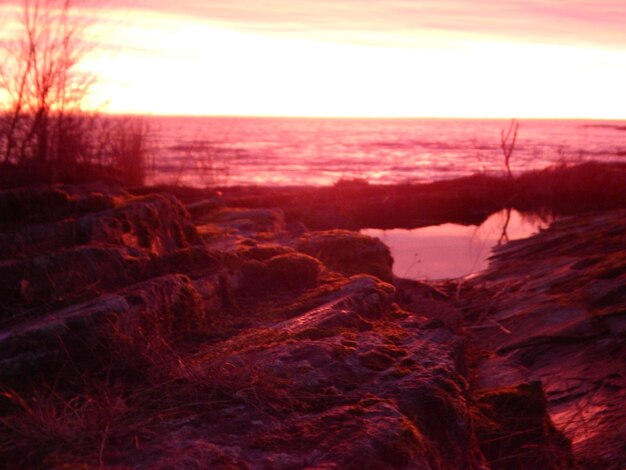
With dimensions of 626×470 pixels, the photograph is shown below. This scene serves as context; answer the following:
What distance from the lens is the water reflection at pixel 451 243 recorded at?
A: 384 inches

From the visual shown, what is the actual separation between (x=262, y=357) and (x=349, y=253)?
2.89 metres

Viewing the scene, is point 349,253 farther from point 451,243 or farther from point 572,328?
point 451,243

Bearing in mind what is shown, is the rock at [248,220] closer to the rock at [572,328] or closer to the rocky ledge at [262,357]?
the rocky ledge at [262,357]

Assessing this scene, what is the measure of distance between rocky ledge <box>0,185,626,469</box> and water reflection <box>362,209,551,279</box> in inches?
133

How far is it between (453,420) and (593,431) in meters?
1.20

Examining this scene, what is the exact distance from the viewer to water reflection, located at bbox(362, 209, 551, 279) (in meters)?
9.75

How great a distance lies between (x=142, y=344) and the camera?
3158 millimetres

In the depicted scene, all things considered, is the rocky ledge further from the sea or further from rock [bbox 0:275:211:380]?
the sea

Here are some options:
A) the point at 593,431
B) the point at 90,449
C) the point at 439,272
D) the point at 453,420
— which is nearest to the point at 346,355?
the point at 453,420

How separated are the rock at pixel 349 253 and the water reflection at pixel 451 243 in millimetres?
2862

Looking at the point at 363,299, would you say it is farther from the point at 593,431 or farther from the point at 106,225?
the point at 106,225

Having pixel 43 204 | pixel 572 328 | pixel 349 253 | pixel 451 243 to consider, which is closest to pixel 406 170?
pixel 451 243

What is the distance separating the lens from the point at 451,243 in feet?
39.0

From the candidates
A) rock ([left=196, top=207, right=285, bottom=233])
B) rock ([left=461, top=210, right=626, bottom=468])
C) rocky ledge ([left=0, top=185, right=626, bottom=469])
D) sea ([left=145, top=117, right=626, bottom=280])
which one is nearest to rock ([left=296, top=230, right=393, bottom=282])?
rocky ledge ([left=0, top=185, right=626, bottom=469])
